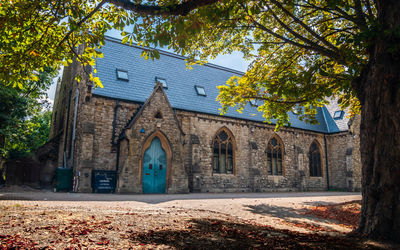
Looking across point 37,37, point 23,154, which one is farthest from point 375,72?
point 23,154

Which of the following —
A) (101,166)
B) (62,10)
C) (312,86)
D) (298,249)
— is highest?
(62,10)

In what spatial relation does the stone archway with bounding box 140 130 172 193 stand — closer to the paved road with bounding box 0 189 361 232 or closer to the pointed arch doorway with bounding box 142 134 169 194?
the pointed arch doorway with bounding box 142 134 169 194

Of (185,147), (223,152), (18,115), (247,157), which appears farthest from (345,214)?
(18,115)

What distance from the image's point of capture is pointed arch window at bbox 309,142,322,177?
27984 millimetres

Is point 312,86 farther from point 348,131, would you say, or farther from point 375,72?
point 348,131

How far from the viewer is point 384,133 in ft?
18.7

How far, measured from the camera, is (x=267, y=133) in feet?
81.8

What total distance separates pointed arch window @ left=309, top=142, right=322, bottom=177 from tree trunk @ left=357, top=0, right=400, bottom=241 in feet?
76.1

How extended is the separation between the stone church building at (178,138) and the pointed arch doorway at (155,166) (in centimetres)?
6

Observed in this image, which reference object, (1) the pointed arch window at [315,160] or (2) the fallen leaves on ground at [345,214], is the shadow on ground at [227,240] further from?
(1) the pointed arch window at [315,160]

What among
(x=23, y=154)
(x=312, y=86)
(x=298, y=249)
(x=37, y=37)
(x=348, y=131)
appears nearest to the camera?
(x=298, y=249)

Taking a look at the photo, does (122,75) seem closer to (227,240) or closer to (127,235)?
(127,235)

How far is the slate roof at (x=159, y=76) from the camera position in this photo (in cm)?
1927

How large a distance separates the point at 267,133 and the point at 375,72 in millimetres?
19251
